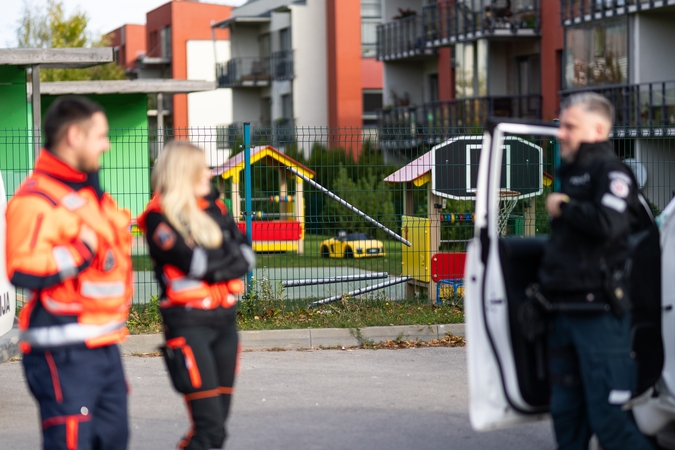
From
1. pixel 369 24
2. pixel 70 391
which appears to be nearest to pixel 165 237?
pixel 70 391

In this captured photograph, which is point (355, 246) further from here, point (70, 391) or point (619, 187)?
point (70, 391)

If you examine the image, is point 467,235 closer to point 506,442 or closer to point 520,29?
point 506,442

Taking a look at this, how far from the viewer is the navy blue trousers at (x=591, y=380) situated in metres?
4.24

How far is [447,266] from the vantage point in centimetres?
1142

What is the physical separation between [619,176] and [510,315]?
79 cm

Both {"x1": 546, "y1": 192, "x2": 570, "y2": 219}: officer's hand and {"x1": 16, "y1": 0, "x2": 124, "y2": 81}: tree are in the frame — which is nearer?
{"x1": 546, "y1": 192, "x2": 570, "y2": 219}: officer's hand

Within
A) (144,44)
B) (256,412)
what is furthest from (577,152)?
(144,44)

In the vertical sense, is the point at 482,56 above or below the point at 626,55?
above

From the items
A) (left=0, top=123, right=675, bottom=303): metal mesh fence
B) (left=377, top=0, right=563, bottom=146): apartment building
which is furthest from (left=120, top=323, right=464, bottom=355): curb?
(left=377, top=0, right=563, bottom=146): apartment building

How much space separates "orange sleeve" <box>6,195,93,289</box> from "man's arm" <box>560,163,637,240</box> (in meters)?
2.02

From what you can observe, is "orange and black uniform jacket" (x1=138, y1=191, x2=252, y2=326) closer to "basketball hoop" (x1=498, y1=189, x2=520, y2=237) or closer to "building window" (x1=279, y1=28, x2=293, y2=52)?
"basketball hoop" (x1=498, y1=189, x2=520, y2=237)

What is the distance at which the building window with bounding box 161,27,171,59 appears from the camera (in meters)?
63.3

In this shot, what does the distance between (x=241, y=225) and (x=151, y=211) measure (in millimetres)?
7221

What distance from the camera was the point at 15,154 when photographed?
37.7 feet
